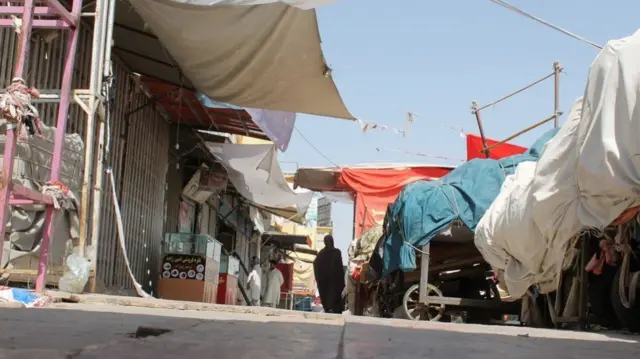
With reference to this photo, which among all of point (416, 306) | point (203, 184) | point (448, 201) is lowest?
point (416, 306)

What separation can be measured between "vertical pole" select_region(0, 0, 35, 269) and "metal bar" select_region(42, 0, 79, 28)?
0.29 metres

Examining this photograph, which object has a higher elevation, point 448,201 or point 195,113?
point 195,113

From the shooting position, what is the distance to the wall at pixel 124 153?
7438 millimetres

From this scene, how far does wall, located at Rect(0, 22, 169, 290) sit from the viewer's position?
744 centimetres

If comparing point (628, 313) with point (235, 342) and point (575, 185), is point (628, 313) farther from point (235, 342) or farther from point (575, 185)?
point (235, 342)

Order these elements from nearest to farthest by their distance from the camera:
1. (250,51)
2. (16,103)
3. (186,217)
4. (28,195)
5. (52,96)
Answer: (16,103) < (28,195) < (52,96) < (250,51) < (186,217)

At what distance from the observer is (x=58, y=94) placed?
19.4ft

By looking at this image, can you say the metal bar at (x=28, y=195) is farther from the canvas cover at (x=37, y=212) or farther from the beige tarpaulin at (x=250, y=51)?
the beige tarpaulin at (x=250, y=51)

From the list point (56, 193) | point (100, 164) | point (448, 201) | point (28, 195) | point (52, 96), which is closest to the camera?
point (28, 195)

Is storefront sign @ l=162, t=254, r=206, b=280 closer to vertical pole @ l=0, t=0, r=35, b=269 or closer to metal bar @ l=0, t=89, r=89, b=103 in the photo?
metal bar @ l=0, t=89, r=89, b=103

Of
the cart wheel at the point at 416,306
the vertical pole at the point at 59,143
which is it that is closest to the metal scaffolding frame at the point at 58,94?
the vertical pole at the point at 59,143

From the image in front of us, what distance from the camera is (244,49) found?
7.98 m

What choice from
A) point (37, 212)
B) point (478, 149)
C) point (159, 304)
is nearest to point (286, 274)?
point (478, 149)

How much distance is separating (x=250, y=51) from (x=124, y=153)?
309cm
